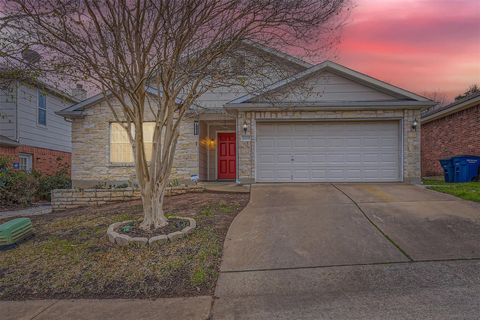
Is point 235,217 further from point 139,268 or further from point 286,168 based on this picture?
point 286,168

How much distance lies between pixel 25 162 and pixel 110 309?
14509 mm

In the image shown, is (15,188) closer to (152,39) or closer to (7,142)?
(7,142)

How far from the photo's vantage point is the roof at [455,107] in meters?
13.7

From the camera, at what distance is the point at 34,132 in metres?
15.8

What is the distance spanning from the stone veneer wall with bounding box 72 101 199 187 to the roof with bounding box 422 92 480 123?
11.3 meters

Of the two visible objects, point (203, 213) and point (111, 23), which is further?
point (203, 213)

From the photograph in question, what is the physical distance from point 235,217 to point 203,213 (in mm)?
793

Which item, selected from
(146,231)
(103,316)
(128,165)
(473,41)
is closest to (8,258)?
(146,231)

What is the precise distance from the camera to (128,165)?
13.1 metres

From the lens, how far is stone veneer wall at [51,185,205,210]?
10.5 m

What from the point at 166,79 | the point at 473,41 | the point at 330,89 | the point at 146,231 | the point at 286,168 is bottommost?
the point at 146,231

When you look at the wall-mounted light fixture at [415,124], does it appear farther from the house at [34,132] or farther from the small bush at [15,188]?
the small bush at [15,188]

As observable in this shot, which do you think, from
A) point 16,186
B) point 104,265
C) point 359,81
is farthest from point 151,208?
point 16,186

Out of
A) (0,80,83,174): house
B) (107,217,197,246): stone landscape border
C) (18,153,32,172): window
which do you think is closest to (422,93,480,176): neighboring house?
(107,217,197,246): stone landscape border
